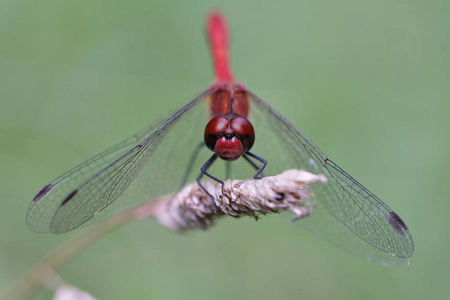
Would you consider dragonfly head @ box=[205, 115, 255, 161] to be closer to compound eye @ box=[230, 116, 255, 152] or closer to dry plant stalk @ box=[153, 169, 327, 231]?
compound eye @ box=[230, 116, 255, 152]

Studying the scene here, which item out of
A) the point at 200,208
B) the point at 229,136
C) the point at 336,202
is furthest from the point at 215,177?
the point at 336,202

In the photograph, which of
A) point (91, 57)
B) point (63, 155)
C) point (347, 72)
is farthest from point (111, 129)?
point (347, 72)

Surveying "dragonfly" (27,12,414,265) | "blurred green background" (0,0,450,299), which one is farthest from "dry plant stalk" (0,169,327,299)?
"blurred green background" (0,0,450,299)

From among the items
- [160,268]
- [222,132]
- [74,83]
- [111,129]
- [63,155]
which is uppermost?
[74,83]

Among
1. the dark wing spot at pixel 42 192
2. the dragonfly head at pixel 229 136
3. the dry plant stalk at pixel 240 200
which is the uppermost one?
the dragonfly head at pixel 229 136

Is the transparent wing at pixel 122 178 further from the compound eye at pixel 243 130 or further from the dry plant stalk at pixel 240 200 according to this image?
the compound eye at pixel 243 130

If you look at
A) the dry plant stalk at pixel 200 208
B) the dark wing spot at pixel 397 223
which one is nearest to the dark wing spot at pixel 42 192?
the dry plant stalk at pixel 200 208

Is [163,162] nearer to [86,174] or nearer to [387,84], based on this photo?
[86,174]
